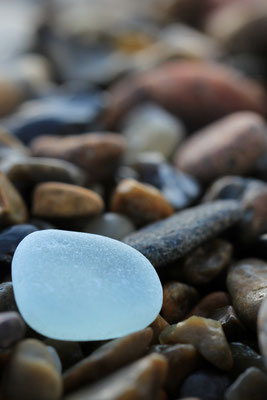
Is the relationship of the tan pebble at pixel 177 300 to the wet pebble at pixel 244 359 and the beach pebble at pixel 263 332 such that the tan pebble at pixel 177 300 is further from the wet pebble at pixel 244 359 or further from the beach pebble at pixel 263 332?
the beach pebble at pixel 263 332

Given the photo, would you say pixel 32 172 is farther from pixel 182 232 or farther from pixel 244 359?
pixel 244 359

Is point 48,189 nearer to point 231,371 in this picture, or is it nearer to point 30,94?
point 231,371

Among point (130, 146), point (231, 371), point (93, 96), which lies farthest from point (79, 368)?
point (93, 96)

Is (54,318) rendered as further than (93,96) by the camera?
No

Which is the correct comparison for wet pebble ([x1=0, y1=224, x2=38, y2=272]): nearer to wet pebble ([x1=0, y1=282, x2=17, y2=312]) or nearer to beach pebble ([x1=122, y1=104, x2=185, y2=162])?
wet pebble ([x1=0, y1=282, x2=17, y2=312])

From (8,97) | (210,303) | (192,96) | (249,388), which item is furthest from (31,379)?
(8,97)
